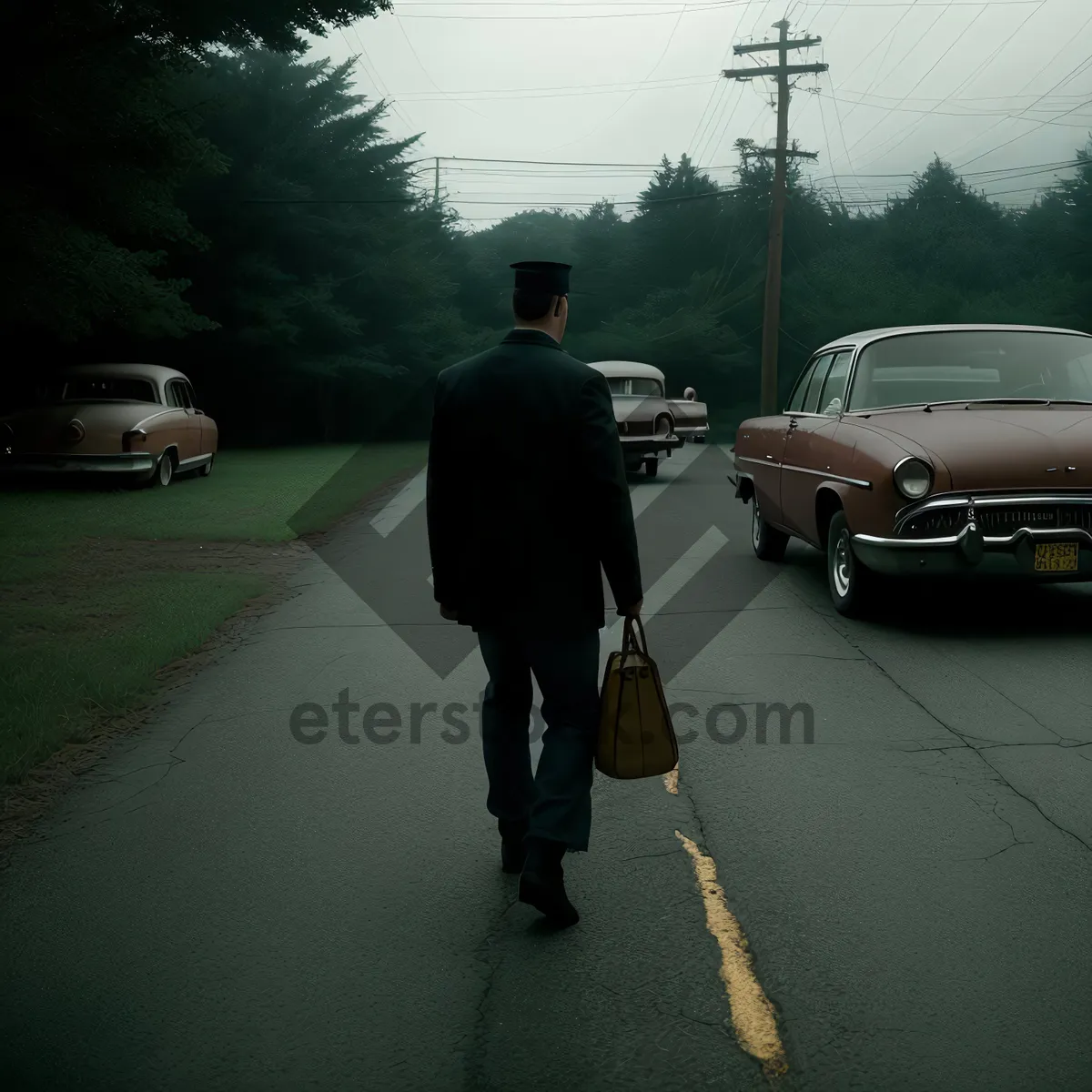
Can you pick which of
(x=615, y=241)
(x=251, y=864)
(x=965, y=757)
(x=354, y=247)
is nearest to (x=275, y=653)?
(x=251, y=864)

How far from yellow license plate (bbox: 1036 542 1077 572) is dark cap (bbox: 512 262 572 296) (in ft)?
15.1

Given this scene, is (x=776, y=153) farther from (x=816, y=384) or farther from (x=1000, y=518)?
(x=1000, y=518)

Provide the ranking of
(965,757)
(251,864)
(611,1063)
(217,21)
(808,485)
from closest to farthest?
(611,1063), (251,864), (965,757), (808,485), (217,21)

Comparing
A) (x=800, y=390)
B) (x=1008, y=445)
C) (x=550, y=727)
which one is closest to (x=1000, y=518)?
(x=1008, y=445)

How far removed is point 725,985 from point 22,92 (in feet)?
60.7

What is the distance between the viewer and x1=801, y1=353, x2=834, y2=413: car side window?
9695mm

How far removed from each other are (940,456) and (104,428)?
13437 mm

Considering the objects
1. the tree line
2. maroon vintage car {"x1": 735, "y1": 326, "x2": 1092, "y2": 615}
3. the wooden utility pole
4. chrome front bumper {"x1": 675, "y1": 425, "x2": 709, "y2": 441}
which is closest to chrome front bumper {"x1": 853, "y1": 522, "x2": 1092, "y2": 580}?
maroon vintage car {"x1": 735, "y1": 326, "x2": 1092, "y2": 615}

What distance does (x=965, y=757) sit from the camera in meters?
5.20

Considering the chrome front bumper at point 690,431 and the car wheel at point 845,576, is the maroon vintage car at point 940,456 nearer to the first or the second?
the car wheel at point 845,576

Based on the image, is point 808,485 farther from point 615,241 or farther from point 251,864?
point 615,241

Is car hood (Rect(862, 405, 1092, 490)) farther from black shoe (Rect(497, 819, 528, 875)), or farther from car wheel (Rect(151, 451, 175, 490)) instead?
car wheel (Rect(151, 451, 175, 490))

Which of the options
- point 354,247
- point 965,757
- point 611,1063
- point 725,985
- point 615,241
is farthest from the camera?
point 615,241

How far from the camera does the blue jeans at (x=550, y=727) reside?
370 cm
